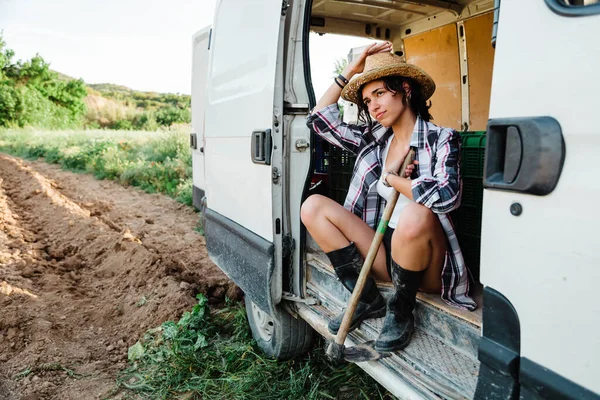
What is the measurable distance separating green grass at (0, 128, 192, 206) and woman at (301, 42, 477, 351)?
22.8 ft

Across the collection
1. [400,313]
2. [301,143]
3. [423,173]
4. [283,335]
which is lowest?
[283,335]

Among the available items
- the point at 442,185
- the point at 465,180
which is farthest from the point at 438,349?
the point at 465,180

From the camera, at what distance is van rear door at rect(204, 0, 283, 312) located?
2676 mm

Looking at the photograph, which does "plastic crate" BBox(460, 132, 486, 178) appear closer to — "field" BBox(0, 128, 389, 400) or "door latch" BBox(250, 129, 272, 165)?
"door latch" BBox(250, 129, 272, 165)

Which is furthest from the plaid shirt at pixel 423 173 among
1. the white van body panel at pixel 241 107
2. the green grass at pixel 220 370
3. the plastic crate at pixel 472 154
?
the green grass at pixel 220 370

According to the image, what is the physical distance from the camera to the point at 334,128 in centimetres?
257

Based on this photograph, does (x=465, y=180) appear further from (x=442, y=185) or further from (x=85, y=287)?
(x=85, y=287)

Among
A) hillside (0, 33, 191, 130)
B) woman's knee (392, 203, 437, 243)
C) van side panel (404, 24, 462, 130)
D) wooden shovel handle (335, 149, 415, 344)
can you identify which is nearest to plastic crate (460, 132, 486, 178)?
wooden shovel handle (335, 149, 415, 344)

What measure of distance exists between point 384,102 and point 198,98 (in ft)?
10.7

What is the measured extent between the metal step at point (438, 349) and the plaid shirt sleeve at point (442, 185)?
1.40ft

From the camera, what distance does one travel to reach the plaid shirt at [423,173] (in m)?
1.93

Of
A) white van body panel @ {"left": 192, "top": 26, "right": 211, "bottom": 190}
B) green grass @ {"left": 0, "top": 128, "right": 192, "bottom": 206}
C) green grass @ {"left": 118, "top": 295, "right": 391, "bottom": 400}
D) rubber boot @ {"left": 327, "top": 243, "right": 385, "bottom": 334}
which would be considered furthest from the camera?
green grass @ {"left": 0, "top": 128, "right": 192, "bottom": 206}

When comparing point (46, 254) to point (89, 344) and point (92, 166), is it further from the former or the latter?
point (92, 166)

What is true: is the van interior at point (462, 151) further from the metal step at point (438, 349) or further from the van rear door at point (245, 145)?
the van rear door at point (245, 145)
